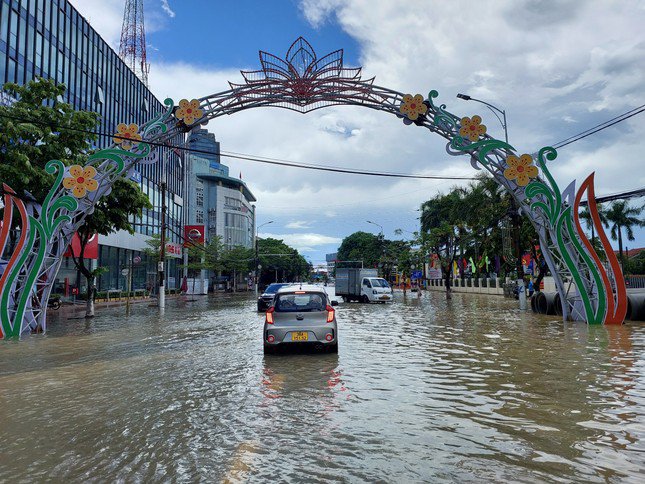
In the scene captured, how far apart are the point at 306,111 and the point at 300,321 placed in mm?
11459

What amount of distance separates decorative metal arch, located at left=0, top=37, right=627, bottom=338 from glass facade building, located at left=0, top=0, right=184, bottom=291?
22.3ft

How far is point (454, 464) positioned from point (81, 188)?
1551cm

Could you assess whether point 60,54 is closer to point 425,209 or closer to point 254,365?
point 254,365

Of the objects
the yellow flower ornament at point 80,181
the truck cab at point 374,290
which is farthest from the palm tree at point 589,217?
the yellow flower ornament at point 80,181

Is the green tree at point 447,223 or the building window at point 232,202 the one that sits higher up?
the building window at point 232,202

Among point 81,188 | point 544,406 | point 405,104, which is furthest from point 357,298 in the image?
point 544,406

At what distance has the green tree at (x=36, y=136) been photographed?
1658 cm

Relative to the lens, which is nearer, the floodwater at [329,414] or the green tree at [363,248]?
the floodwater at [329,414]

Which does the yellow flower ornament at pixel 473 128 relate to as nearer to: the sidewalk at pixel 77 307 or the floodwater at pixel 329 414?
the floodwater at pixel 329 414

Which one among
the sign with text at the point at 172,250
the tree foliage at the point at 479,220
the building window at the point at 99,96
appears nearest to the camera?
the tree foliage at the point at 479,220

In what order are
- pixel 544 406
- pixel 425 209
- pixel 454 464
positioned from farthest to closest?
pixel 425 209, pixel 544 406, pixel 454 464

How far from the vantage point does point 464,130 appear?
18750 mm

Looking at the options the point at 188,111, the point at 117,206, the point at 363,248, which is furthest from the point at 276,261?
the point at 188,111

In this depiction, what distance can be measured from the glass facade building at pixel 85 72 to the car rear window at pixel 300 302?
51.8 feet
